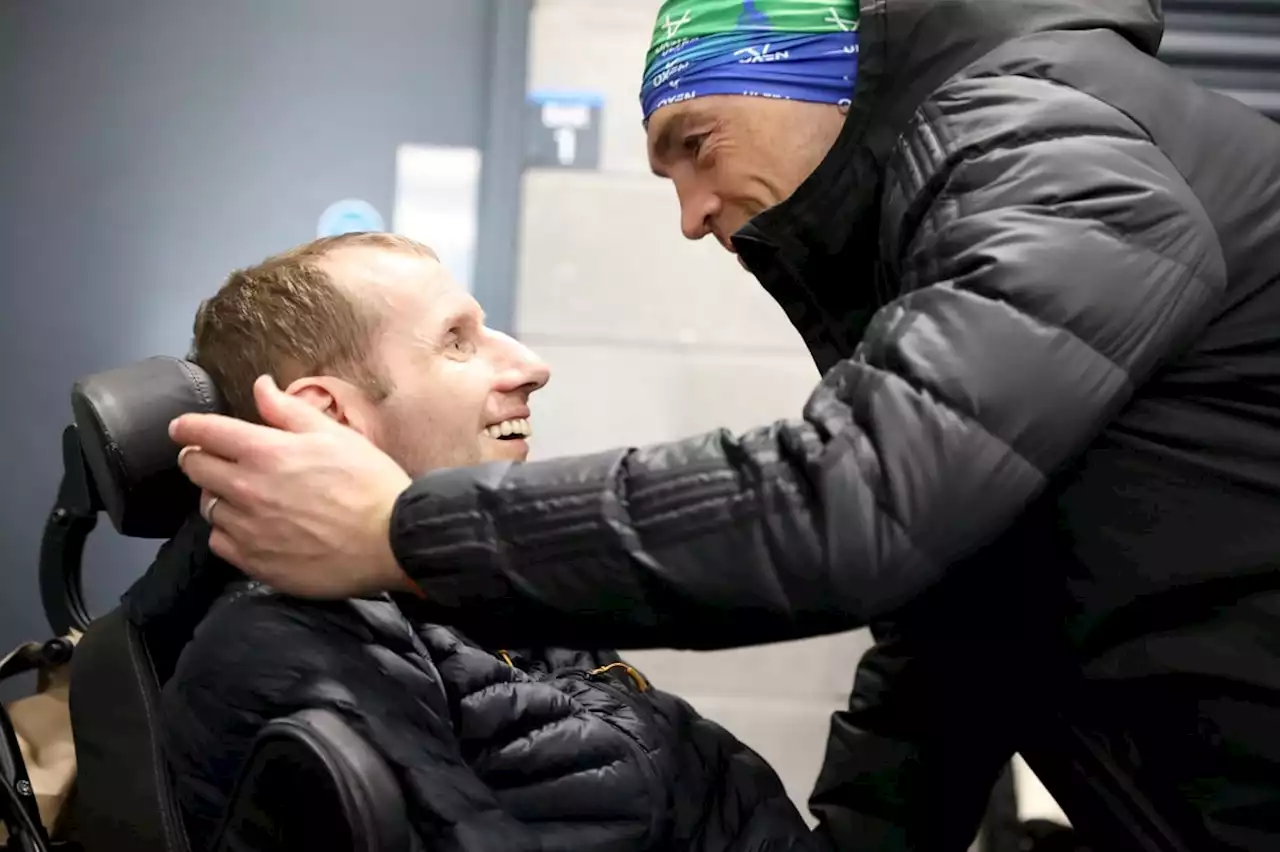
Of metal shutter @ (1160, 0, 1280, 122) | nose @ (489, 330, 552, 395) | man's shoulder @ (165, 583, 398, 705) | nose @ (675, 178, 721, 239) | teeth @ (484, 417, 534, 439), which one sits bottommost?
man's shoulder @ (165, 583, 398, 705)

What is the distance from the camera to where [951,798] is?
117 centimetres

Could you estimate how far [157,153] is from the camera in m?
2.05

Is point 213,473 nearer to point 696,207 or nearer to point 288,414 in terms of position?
point 288,414

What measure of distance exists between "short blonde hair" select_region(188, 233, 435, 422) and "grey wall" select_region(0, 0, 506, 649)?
1060 mm

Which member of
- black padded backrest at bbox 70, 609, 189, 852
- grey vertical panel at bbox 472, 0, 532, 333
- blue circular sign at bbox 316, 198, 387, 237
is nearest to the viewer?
black padded backrest at bbox 70, 609, 189, 852

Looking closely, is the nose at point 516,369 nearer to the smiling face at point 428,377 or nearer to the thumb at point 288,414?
the smiling face at point 428,377

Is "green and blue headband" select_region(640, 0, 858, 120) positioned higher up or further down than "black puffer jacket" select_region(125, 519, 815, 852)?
higher up

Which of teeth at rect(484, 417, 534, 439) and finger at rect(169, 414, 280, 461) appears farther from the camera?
teeth at rect(484, 417, 534, 439)

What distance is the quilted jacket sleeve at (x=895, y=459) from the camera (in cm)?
61

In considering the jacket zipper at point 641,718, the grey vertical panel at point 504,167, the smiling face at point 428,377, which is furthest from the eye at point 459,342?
the grey vertical panel at point 504,167

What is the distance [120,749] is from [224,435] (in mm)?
346

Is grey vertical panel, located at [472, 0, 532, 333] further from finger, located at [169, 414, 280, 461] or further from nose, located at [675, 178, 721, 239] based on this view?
finger, located at [169, 414, 280, 461]

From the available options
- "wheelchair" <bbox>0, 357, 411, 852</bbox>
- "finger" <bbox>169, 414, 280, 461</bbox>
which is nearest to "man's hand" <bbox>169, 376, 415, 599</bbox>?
"finger" <bbox>169, 414, 280, 461</bbox>

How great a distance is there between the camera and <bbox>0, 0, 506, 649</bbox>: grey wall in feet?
6.65
